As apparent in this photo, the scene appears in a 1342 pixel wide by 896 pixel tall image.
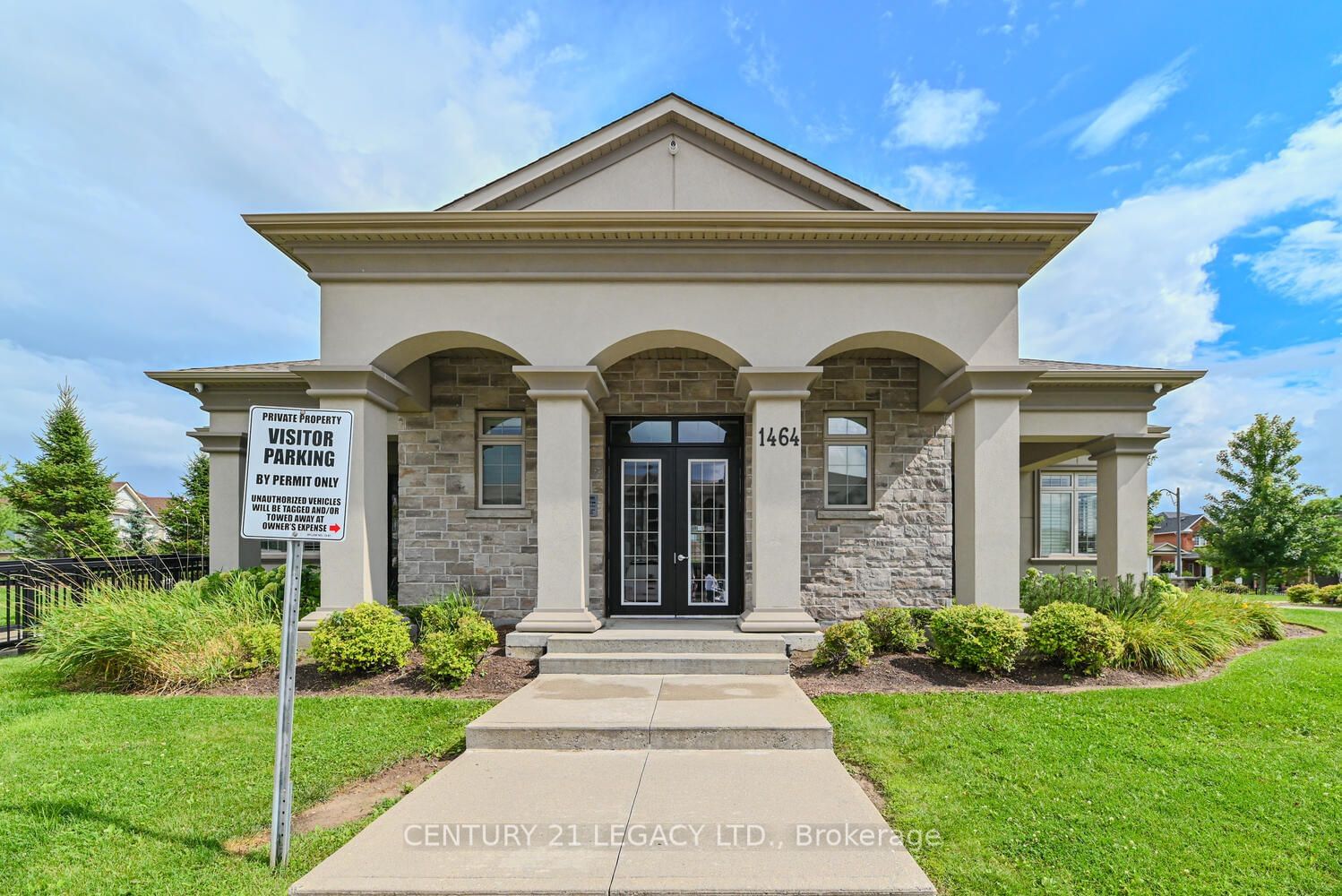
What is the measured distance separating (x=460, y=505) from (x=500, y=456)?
3.27 feet

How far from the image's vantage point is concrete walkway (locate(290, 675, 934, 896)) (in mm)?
3455

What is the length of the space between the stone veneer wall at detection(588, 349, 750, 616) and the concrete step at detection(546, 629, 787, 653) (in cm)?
232

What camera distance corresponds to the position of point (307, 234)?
27.8 ft

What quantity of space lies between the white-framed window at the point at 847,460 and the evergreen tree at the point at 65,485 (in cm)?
2236

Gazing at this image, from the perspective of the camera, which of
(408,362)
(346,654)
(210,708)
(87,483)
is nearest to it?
(210,708)

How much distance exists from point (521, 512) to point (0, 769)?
6.12 meters

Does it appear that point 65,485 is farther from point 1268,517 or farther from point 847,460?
point 1268,517

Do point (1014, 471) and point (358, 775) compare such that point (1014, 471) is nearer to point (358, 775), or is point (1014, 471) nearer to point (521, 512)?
point (521, 512)

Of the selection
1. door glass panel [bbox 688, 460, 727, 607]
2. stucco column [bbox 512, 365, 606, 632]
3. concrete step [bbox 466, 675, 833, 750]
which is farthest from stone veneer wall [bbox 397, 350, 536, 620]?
concrete step [bbox 466, 675, 833, 750]

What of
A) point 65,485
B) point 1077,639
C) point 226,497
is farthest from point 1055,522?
point 65,485

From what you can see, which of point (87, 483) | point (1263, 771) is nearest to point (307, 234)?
point (1263, 771)

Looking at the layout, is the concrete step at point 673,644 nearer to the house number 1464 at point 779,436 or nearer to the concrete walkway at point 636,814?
the concrete walkway at point 636,814

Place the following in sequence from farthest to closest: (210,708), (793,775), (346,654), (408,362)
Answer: (408,362), (346,654), (210,708), (793,775)

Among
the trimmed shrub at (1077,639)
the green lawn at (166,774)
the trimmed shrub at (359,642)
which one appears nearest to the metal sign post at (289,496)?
the green lawn at (166,774)
